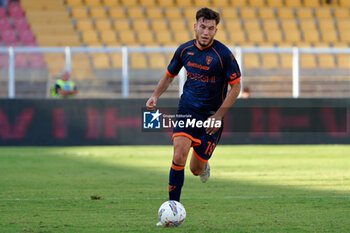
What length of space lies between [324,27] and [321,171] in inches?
603

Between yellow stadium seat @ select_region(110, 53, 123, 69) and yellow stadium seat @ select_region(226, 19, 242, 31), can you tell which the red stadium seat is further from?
yellow stadium seat @ select_region(226, 19, 242, 31)

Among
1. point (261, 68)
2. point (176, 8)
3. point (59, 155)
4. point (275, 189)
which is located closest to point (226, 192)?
point (275, 189)

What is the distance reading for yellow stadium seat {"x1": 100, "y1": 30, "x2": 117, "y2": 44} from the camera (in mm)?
24500

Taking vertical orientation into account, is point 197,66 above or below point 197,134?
above

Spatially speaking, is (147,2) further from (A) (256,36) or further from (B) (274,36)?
(B) (274,36)

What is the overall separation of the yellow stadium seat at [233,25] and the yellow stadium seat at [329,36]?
316cm

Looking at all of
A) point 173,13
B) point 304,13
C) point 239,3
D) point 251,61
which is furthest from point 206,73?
point 239,3

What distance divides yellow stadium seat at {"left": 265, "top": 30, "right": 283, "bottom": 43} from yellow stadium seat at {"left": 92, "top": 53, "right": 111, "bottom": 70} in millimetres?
9498

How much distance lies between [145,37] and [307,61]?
8130 mm

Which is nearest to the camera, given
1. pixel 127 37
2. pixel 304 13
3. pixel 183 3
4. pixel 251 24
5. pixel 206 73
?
pixel 206 73

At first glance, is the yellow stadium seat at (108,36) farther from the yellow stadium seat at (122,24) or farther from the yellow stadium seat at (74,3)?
the yellow stadium seat at (74,3)

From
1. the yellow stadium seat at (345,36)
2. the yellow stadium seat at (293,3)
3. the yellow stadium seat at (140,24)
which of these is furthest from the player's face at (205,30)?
the yellow stadium seat at (293,3)

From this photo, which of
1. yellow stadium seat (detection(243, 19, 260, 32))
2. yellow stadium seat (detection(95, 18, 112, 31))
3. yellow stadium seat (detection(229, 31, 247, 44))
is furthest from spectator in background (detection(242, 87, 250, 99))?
yellow stadium seat (detection(95, 18, 112, 31))

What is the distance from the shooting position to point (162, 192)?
8945 millimetres
